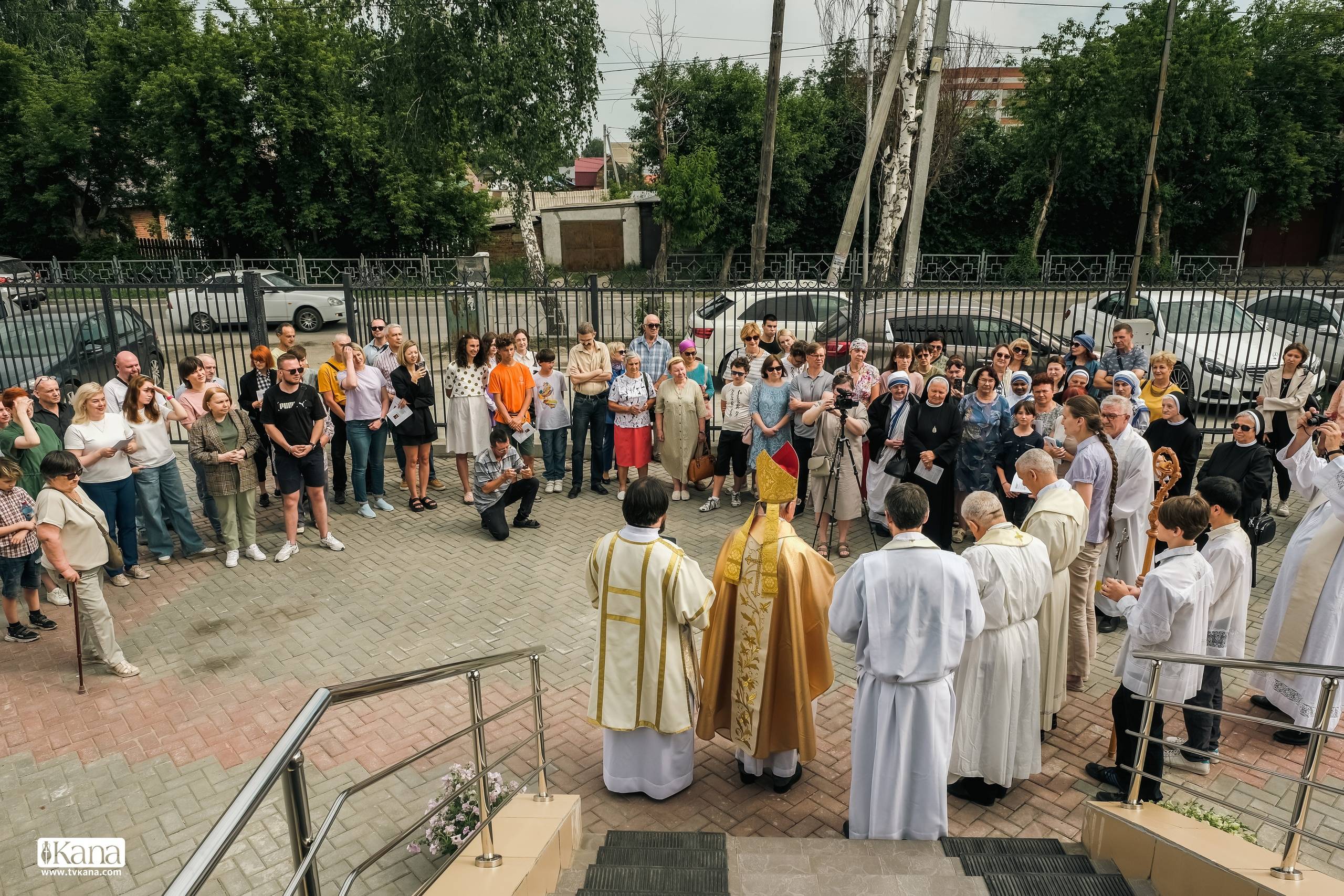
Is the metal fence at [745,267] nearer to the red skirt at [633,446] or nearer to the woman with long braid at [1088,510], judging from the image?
the red skirt at [633,446]

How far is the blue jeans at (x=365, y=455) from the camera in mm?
9070

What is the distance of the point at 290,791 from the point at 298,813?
0.06 metres

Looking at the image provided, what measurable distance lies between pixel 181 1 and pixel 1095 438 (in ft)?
103

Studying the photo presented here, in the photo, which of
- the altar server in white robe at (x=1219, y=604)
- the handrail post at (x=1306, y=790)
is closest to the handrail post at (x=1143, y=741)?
the handrail post at (x=1306, y=790)

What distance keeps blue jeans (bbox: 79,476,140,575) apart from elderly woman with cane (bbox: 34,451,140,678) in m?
1.11

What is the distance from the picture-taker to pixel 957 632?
4.11 meters

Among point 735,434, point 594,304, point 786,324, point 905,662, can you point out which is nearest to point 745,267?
point 786,324

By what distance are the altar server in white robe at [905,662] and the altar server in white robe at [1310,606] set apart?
8.03 feet

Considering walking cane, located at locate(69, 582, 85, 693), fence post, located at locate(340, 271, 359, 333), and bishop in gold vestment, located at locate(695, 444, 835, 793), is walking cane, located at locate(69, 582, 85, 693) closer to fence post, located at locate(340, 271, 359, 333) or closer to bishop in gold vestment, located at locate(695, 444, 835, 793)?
bishop in gold vestment, located at locate(695, 444, 835, 793)

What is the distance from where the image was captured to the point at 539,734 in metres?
4.34

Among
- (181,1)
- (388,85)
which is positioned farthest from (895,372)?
(181,1)

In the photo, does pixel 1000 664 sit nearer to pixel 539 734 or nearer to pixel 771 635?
pixel 771 635

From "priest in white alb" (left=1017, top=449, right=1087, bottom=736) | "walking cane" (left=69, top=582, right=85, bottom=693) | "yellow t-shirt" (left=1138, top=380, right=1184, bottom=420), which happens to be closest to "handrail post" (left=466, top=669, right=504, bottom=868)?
"priest in white alb" (left=1017, top=449, right=1087, bottom=736)

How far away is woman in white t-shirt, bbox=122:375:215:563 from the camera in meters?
7.64
